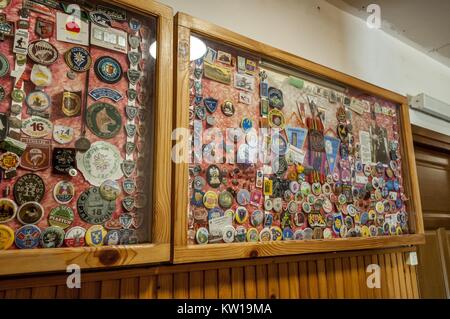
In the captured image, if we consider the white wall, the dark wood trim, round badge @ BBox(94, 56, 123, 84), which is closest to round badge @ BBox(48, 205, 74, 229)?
round badge @ BBox(94, 56, 123, 84)

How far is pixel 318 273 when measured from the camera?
1.04 meters

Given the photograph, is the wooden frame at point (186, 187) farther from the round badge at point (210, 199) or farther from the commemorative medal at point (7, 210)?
the commemorative medal at point (7, 210)

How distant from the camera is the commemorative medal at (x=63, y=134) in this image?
683 millimetres

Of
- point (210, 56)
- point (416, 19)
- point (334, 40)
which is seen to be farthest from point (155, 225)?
point (416, 19)

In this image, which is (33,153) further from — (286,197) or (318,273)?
(318,273)

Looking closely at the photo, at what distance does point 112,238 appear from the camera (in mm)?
710

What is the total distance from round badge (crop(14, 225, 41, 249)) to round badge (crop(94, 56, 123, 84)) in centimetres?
36

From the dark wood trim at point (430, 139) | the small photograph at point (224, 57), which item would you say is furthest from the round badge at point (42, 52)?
the dark wood trim at point (430, 139)

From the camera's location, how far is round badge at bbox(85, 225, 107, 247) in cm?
68

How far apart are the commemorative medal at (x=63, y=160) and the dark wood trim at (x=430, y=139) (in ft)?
5.32

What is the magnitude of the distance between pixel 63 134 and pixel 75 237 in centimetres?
22

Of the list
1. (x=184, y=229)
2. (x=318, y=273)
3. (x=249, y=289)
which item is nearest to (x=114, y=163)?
(x=184, y=229)

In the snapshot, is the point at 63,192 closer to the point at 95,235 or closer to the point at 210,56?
the point at 95,235

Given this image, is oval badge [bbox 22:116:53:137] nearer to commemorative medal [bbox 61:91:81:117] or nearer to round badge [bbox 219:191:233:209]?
commemorative medal [bbox 61:91:81:117]
